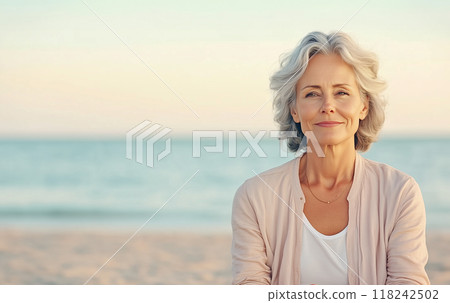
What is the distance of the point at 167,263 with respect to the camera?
21.7 feet

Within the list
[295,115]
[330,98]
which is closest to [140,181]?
[295,115]

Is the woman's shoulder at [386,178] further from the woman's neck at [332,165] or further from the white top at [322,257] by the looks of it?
the white top at [322,257]

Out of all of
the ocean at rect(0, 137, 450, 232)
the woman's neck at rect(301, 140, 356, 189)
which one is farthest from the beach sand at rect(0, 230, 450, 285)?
the woman's neck at rect(301, 140, 356, 189)

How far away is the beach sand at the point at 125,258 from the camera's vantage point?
5.93 m

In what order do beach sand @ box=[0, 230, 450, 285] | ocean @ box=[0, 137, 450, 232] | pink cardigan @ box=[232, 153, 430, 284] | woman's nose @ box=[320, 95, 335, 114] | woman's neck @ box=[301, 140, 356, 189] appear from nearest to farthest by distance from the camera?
pink cardigan @ box=[232, 153, 430, 284] < woman's nose @ box=[320, 95, 335, 114] < woman's neck @ box=[301, 140, 356, 189] < beach sand @ box=[0, 230, 450, 285] < ocean @ box=[0, 137, 450, 232]

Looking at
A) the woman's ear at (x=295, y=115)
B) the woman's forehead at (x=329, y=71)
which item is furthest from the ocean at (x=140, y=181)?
the woman's forehead at (x=329, y=71)

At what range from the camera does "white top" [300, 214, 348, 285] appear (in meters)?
2.28

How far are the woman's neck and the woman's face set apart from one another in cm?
8

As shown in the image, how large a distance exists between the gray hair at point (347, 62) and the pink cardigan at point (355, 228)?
193mm

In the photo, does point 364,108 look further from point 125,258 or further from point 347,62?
point 125,258

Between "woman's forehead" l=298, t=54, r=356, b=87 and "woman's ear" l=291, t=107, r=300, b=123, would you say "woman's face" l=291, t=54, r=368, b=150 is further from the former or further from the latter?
"woman's ear" l=291, t=107, r=300, b=123

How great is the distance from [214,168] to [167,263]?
6.63 metres

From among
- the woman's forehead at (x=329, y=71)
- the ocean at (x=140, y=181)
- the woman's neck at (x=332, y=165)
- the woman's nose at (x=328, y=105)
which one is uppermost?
the ocean at (x=140, y=181)

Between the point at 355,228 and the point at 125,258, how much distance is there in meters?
4.81
